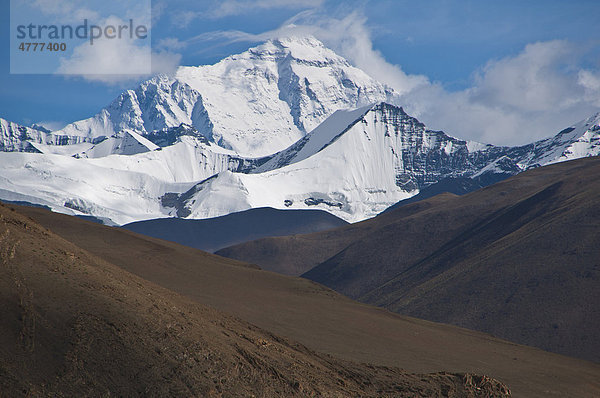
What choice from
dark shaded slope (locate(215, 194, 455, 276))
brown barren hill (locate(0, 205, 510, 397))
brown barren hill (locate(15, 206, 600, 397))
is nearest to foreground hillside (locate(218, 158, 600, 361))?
dark shaded slope (locate(215, 194, 455, 276))

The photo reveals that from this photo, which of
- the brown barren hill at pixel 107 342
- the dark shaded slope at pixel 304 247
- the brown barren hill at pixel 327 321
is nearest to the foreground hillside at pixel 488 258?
the dark shaded slope at pixel 304 247

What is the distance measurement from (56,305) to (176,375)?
429cm

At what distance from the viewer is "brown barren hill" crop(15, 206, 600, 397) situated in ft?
145

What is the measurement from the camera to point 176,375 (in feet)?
79.4

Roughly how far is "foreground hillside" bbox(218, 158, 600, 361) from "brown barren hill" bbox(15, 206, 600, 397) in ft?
109

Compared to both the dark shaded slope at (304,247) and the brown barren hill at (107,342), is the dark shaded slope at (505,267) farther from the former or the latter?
the brown barren hill at (107,342)

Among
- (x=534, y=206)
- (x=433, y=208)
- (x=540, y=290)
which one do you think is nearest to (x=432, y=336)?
(x=540, y=290)

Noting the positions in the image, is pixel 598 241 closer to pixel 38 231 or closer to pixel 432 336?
pixel 432 336

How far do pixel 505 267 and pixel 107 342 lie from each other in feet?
292

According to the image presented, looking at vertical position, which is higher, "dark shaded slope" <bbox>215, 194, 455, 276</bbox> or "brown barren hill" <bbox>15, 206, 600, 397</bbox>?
"brown barren hill" <bbox>15, 206, 600, 397</bbox>

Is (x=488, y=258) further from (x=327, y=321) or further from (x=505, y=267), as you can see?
(x=327, y=321)

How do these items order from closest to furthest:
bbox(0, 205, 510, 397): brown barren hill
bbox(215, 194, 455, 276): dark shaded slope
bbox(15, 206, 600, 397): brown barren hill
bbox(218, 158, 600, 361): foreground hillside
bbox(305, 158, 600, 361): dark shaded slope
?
bbox(0, 205, 510, 397): brown barren hill → bbox(15, 206, 600, 397): brown barren hill → bbox(305, 158, 600, 361): dark shaded slope → bbox(218, 158, 600, 361): foreground hillside → bbox(215, 194, 455, 276): dark shaded slope

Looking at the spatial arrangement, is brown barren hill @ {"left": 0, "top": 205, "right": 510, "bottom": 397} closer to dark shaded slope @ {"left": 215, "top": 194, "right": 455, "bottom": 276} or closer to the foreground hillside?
the foreground hillside

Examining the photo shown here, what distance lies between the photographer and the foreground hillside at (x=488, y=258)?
92812mm
